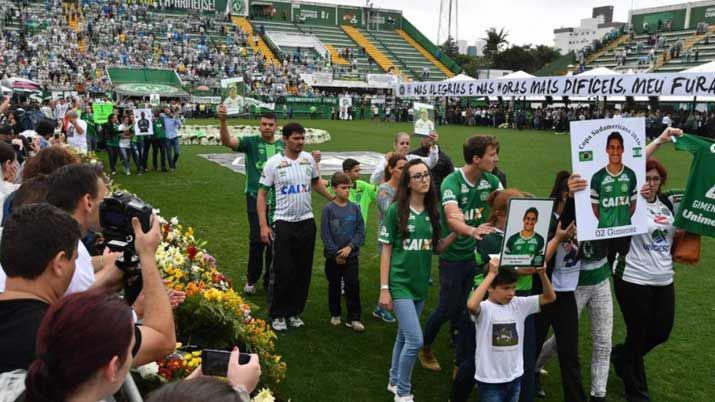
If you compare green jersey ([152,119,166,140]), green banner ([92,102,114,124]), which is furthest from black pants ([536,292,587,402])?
green banner ([92,102,114,124])

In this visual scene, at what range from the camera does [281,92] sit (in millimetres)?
48375

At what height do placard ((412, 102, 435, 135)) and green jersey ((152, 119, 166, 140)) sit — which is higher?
placard ((412, 102, 435, 135))

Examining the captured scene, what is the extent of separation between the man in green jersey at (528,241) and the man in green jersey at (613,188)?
62 centimetres

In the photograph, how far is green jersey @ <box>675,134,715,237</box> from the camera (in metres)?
4.52

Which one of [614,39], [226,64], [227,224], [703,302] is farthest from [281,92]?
[703,302]

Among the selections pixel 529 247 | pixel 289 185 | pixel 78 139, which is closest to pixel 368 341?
pixel 289 185

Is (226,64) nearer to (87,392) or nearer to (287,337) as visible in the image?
(287,337)

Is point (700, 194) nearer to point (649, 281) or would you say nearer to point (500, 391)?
point (649, 281)

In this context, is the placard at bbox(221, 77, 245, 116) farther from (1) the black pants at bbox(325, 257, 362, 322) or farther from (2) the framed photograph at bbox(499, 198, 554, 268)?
(2) the framed photograph at bbox(499, 198, 554, 268)

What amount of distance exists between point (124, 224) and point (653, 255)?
13.2 feet

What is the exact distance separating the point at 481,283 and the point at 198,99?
41.7 meters

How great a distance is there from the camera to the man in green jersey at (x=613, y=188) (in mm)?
4098

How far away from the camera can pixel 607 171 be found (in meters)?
4.11

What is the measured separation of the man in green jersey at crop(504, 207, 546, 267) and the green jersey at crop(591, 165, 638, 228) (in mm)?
629
